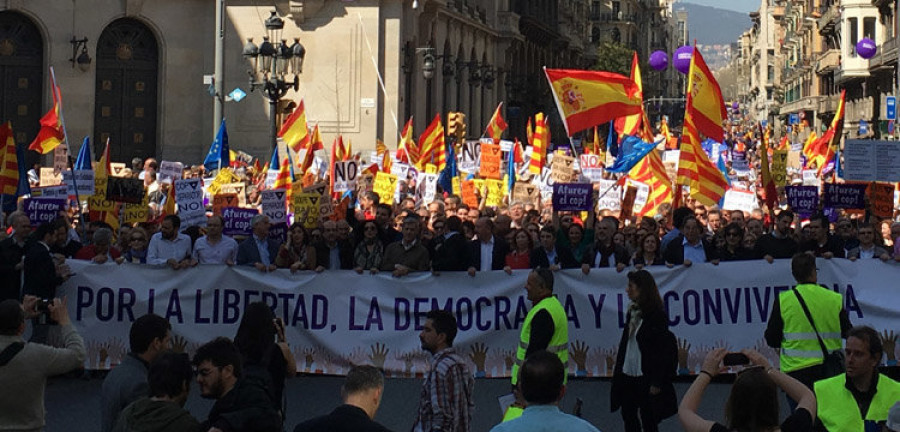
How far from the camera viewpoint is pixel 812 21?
9669cm

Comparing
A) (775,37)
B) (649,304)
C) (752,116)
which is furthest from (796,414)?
(752,116)

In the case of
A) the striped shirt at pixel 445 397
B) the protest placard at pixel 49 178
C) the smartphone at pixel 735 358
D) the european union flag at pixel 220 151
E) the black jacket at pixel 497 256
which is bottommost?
the striped shirt at pixel 445 397

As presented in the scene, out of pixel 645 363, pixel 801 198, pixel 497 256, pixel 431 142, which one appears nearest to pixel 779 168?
pixel 801 198

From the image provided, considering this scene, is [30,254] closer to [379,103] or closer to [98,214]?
[98,214]

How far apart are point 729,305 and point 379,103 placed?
26233 millimetres

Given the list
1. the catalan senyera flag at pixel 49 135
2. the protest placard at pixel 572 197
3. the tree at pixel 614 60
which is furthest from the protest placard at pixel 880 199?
the tree at pixel 614 60

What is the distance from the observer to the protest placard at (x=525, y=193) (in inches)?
931

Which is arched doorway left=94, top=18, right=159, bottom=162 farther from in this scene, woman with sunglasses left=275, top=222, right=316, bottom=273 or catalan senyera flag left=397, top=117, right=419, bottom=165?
woman with sunglasses left=275, top=222, right=316, bottom=273

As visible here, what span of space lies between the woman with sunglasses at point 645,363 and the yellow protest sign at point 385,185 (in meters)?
12.8

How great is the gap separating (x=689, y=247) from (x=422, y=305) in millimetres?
3211

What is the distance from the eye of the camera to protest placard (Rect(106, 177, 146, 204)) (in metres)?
16.9

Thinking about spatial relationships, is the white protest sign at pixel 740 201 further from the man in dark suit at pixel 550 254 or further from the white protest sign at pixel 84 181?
the white protest sign at pixel 84 181

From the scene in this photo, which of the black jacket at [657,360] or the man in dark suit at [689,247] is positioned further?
the man in dark suit at [689,247]

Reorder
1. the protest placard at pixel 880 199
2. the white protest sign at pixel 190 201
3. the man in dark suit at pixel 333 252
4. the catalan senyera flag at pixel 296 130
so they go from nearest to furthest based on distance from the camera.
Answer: the man in dark suit at pixel 333 252, the white protest sign at pixel 190 201, the protest placard at pixel 880 199, the catalan senyera flag at pixel 296 130
